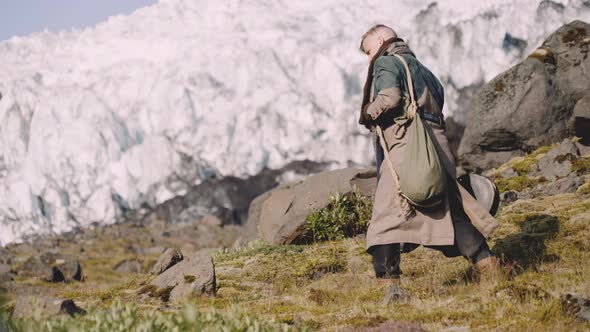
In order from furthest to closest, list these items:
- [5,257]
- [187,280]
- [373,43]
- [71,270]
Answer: [5,257], [71,270], [187,280], [373,43]

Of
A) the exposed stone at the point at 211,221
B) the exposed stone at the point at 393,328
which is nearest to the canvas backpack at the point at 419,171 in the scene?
the exposed stone at the point at 393,328

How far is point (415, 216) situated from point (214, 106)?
77.0m

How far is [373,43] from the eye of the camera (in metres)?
8.55

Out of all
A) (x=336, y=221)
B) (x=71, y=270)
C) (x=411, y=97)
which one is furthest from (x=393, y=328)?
(x=71, y=270)

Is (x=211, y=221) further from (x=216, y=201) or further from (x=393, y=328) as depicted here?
(x=393, y=328)

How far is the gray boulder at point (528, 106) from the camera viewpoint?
25766 millimetres

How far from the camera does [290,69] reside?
86.2m

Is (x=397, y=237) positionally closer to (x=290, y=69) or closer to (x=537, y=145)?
(x=537, y=145)

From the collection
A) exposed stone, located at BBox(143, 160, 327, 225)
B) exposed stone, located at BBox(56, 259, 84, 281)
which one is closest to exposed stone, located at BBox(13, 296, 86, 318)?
exposed stone, located at BBox(56, 259, 84, 281)

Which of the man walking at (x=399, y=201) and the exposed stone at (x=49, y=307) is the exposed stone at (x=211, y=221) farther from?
the exposed stone at (x=49, y=307)

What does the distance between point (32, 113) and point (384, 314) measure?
87950mm

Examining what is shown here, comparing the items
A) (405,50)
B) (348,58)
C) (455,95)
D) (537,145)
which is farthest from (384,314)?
(348,58)

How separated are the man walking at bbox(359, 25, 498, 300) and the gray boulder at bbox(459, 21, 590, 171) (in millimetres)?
18572

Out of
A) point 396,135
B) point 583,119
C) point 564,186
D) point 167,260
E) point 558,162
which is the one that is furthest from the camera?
point 583,119
